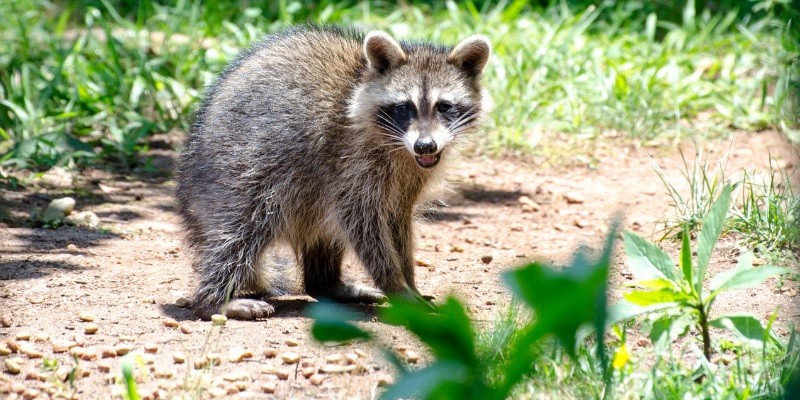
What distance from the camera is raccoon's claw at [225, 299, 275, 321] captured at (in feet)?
14.5

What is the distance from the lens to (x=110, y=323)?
4.18 metres

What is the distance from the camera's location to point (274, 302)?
16.2ft

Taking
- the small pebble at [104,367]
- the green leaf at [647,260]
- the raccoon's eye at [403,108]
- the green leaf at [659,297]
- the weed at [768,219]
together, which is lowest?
the small pebble at [104,367]

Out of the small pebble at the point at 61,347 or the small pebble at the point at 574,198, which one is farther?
the small pebble at the point at 574,198

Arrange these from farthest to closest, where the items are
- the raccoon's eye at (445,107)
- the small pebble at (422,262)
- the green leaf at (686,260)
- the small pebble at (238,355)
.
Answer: the small pebble at (422,262), the raccoon's eye at (445,107), the small pebble at (238,355), the green leaf at (686,260)

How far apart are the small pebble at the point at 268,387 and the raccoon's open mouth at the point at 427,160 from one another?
5.03 ft

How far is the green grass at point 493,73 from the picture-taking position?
278 inches

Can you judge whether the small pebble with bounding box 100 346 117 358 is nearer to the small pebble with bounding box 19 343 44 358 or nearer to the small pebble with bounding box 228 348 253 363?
the small pebble with bounding box 19 343 44 358

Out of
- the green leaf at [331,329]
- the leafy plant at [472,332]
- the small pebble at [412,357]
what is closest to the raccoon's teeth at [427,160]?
the small pebble at [412,357]

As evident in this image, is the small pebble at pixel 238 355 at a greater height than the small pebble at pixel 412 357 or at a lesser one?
lesser

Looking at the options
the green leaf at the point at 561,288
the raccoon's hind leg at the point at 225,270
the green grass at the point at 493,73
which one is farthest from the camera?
the green grass at the point at 493,73

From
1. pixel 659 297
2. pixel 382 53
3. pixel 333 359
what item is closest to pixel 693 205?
pixel 382 53

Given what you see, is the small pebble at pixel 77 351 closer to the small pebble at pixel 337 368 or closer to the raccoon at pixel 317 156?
the raccoon at pixel 317 156

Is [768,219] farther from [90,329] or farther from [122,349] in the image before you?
[90,329]
